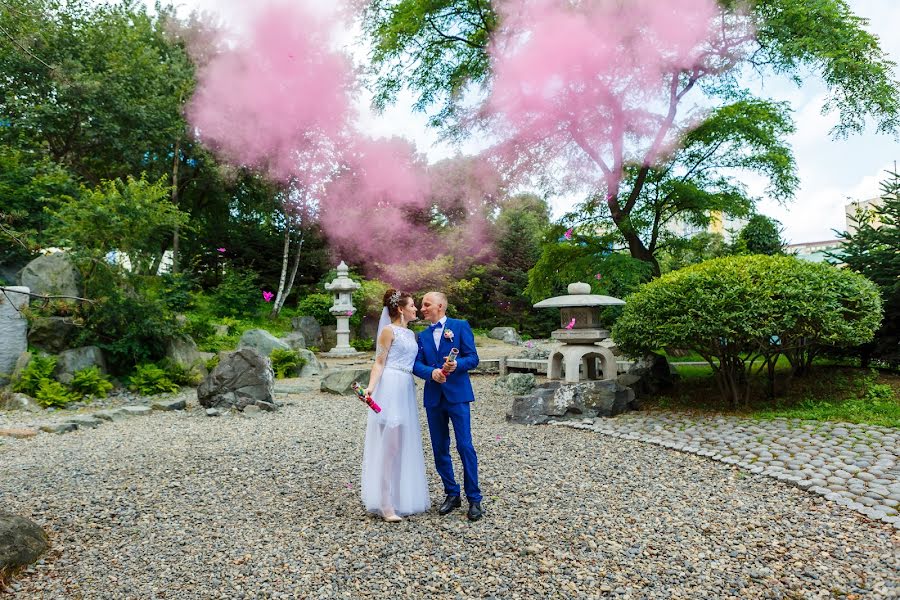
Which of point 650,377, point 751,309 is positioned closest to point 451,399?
point 751,309

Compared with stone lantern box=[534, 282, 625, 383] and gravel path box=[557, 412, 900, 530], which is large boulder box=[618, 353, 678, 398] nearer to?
stone lantern box=[534, 282, 625, 383]

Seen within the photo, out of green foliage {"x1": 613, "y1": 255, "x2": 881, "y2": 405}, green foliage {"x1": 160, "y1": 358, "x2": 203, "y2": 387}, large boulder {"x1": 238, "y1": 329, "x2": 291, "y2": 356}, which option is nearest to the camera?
green foliage {"x1": 613, "y1": 255, "x2": 881, "y2": 405}

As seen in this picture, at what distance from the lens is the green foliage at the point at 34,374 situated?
8.32m

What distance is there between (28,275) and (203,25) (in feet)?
35.7

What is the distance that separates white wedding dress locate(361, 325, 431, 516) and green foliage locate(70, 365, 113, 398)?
23.9ft

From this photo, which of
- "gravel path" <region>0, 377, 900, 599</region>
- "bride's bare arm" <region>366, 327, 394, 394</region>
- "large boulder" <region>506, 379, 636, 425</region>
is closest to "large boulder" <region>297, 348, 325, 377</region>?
"large boulder" <region>506, 379, 636, 425</region>

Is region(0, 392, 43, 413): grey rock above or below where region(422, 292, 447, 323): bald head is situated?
below

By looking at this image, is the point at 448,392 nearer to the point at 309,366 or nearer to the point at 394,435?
the point at 394,435

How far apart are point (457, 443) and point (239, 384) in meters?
5.35

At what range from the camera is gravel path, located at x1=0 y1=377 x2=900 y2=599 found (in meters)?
2.56

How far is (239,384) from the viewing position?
7801 mm

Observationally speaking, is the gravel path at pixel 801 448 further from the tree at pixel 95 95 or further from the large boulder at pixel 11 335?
the tree at pixel 95 95

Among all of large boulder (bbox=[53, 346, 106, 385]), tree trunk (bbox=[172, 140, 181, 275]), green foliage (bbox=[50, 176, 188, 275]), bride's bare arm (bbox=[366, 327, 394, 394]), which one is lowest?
large boulder (bbox=[53, 346, 106, 385])

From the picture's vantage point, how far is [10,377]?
27.9ft
